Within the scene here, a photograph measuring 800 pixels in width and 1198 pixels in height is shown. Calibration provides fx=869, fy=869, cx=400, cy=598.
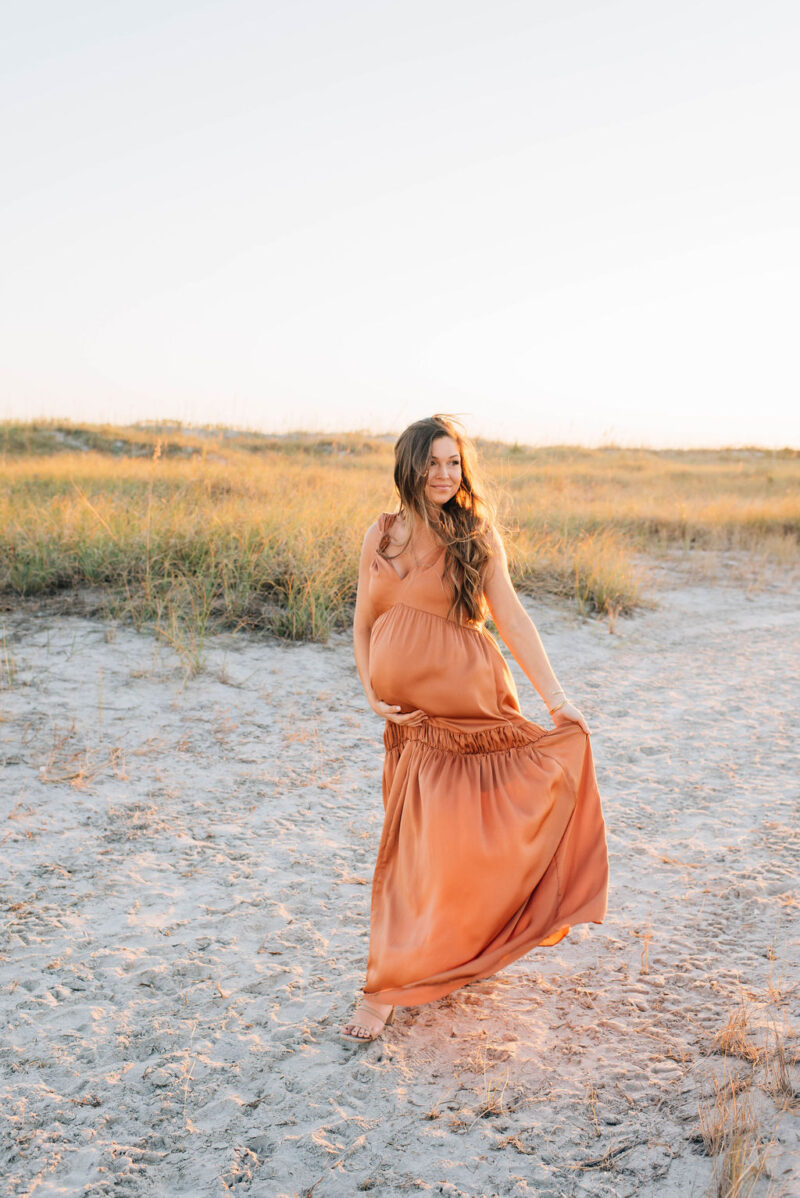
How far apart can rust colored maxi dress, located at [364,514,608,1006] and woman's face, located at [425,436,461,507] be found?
0.20m

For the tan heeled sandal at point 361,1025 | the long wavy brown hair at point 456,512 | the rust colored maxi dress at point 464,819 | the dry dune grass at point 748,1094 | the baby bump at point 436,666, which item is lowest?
the tan heeled sandal at point 361,1025

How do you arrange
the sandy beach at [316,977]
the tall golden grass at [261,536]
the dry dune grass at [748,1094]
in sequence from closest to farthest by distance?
1. the dry dune grass at [748,1094]
2. the sandy beach at [316,977]
3. the tall golden grass at [261,536]

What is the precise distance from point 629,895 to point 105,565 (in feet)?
15.4

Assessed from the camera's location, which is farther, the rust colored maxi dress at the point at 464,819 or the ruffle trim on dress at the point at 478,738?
the ruffle trim on dress at the point at 478,738

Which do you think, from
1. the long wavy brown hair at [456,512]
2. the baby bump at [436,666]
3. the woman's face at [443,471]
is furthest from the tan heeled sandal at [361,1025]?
the woman's face at [443,471]

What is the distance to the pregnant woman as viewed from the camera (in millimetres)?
2438

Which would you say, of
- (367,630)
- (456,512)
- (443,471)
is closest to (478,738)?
(367,630)

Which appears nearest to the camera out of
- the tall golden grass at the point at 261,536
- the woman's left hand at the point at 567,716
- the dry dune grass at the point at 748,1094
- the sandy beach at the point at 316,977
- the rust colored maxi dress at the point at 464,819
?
the dry dune grass at the point at 748,1094

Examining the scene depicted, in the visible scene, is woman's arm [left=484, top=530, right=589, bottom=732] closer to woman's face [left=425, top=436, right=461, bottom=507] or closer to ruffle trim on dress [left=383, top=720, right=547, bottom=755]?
ruffle trim on dress [left=383, top=720, right=547, bottom=755]

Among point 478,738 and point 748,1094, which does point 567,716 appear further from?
point 748,1094

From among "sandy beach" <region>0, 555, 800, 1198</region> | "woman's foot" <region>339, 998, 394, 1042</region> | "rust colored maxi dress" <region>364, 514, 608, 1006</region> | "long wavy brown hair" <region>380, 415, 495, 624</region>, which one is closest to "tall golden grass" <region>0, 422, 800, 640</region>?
"long wavy brown hair" <region>380, 415, 495, 624</region>

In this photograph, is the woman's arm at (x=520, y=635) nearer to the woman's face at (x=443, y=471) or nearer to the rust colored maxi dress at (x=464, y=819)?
the rust colored maxi dress at (x=464, y=819)

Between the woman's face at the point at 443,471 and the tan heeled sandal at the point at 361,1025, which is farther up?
the woman's face at the point at 443,471

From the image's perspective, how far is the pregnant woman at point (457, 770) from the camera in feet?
8.00
